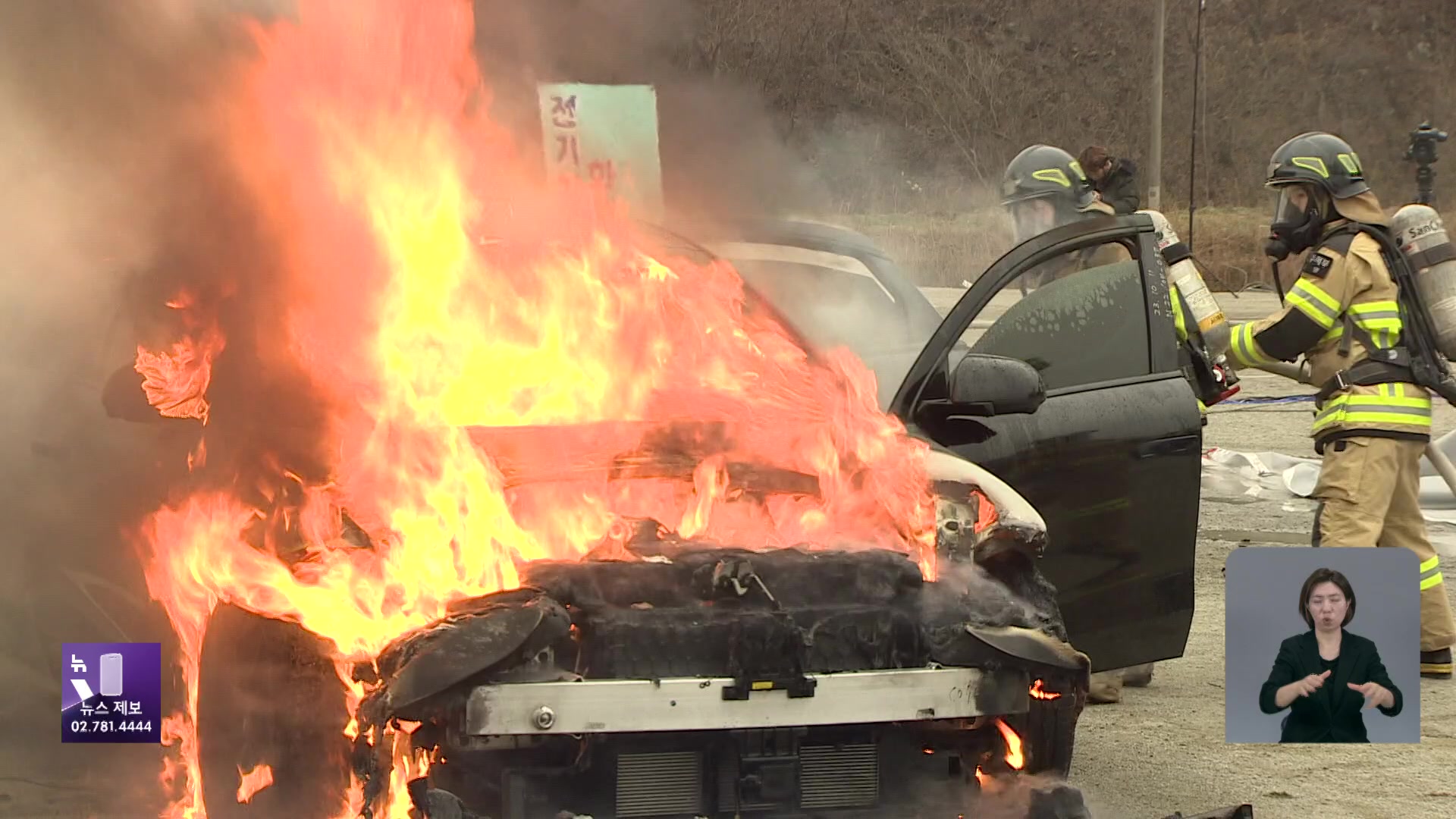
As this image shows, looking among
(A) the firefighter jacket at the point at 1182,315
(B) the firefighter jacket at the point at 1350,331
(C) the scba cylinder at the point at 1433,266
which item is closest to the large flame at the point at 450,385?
(A) the firefighter jacket at the point at 1182,315

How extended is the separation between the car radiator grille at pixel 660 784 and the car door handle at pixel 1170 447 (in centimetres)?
220

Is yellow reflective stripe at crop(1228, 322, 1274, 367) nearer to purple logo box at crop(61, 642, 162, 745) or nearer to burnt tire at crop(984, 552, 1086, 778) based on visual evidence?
burnt tire at crop(984, 552, 1086, 778)

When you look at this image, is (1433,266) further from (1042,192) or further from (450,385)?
(450,385)

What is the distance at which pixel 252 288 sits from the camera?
17.6ft

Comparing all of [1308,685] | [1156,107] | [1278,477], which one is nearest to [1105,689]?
[1308,685]

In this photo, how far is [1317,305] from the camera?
262 inches

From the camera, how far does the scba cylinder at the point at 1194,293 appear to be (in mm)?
6793

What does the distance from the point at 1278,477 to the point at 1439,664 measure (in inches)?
164

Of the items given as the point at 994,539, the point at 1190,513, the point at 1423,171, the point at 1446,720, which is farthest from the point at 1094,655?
the point at 1423,171

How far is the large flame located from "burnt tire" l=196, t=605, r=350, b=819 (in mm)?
49

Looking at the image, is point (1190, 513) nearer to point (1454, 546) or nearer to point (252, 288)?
point (252, 288)

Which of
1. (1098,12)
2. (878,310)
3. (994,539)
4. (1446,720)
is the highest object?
(1098,12)

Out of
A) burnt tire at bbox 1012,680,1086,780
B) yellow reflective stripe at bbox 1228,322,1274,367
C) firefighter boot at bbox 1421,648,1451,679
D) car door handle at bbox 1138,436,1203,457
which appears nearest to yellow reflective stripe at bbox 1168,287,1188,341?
yellow reflective stripe at bbox 1228,322,1274,367

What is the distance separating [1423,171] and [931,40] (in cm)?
3044
